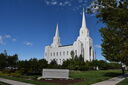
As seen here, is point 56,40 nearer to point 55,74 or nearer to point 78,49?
point 78,49

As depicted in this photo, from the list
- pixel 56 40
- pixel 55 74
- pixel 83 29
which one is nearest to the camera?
pixel 55 74

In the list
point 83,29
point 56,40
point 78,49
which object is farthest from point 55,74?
point 56,40

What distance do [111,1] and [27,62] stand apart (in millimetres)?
30392

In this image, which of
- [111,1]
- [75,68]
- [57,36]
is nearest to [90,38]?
[57,36]

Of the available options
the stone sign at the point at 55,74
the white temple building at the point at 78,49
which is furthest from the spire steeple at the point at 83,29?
the stone sign at the point at 55,74

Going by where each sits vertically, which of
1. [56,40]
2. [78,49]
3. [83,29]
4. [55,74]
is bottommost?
[55,74]

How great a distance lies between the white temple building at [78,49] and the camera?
122250mm

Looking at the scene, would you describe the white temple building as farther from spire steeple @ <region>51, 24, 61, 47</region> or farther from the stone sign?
the stone sign

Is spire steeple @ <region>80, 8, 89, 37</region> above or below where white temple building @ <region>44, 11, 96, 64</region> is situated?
above

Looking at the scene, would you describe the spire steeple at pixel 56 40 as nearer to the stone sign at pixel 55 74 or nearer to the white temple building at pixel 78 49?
the white temple building at pixel 78 49

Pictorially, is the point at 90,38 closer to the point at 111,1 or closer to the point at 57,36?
the point at 57,36

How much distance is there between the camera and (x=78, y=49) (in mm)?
119812

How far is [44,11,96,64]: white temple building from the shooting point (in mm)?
122250

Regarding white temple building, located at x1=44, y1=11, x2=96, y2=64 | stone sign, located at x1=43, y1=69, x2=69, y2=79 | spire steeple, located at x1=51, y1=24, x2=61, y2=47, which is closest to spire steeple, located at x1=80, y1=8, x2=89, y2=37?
white temple building, located at x1=44, y1=11, x2=96, y2=64
